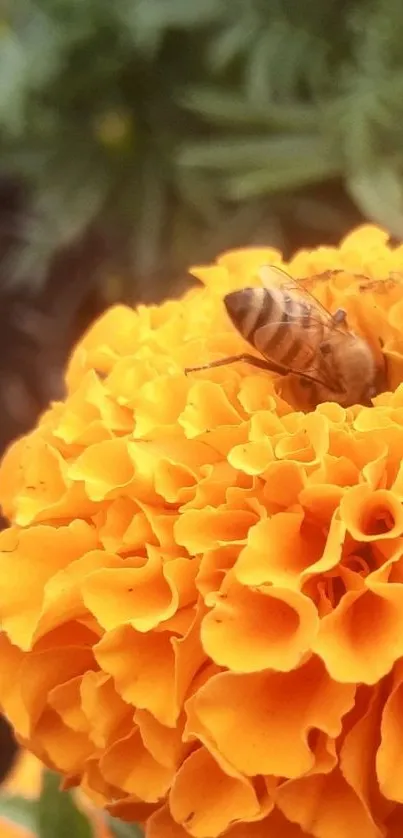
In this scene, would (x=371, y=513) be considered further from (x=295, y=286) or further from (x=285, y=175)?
(x=285, y=175)

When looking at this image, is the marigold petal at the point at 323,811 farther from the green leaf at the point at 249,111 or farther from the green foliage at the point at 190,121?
the green leaf at the point at 249,111

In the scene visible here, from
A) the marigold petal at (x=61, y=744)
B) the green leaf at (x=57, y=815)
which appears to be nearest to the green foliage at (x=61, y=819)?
the green leaf at (x=57, y=815)

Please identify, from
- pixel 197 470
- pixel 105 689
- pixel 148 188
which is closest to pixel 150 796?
pixel 105 689

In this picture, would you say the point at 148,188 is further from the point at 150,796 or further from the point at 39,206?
the point at 150,796

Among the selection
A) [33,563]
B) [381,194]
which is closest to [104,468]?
[33,563]


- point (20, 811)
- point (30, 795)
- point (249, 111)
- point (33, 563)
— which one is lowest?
point (30, 795)

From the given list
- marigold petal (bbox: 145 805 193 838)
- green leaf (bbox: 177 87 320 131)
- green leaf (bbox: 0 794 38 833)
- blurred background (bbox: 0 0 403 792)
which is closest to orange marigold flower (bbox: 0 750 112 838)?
green leaf (bbox: 0 794 38 833)

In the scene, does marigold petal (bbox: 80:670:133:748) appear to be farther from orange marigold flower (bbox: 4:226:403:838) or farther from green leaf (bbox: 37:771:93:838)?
green leaf (bbox: 37:771:93:838)
